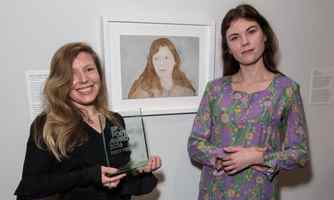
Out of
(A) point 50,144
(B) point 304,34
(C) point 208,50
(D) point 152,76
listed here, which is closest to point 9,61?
(A) point 50,144

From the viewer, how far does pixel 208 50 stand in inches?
55.6

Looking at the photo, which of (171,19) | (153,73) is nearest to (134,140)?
(153,73)

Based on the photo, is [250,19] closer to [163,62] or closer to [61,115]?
[163,62]

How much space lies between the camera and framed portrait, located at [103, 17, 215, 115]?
1.29m

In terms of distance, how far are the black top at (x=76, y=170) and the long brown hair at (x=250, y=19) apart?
0.63 m

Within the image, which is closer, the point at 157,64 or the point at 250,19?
the point at 250,19

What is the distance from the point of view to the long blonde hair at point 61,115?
96 centimetres

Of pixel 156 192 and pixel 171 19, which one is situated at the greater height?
pixel 171 19

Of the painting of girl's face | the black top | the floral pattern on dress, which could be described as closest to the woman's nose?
the black top

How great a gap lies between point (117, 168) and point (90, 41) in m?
0.60

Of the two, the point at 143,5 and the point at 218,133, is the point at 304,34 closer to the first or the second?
the point at 218,133

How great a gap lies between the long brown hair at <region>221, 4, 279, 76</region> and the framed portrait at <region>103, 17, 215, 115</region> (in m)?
0.10

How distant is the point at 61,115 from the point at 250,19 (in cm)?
87

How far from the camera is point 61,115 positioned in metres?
1.01
